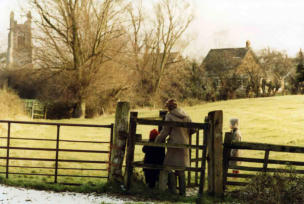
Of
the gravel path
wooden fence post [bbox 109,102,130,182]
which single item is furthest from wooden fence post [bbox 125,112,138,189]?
the gravel path

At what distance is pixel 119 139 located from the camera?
9.38 metres

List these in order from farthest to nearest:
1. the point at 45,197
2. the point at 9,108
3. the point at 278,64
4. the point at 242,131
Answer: the point at 278,64 < the point at 9,108 < the point at 242,131 < the point at 45,197

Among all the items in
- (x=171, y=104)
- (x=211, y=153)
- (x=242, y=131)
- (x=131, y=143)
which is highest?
(x=171, y=104)

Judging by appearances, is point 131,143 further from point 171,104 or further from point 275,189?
point 275,189

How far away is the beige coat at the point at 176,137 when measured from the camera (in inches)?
344

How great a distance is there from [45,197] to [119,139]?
205 centimetres

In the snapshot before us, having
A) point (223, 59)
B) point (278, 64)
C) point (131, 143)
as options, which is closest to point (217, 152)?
point (131, 143)

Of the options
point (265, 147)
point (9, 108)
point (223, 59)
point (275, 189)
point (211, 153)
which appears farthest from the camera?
point (223, 59)

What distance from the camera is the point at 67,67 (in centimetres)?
3544

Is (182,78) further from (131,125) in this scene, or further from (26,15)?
(131,125)

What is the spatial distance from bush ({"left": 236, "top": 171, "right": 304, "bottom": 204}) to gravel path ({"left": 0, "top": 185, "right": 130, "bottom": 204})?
268 centimetres

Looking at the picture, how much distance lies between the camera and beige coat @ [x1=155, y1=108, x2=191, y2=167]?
8.75m

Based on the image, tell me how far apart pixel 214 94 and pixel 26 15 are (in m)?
24.8

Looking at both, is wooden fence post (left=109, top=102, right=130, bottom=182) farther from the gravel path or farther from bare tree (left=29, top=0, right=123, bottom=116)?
bare tree (left=29, top=0, right=123, bottom=116)
